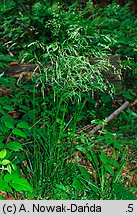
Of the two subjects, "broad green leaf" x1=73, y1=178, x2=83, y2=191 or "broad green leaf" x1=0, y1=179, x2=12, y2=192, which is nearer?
"broad green leaf" x1=0, y1=179, x2=12, y2=192

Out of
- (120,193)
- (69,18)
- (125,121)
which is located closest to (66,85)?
(120,193)

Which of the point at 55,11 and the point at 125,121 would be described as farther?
the point at 55,11

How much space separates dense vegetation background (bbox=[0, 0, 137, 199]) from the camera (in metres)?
2.62

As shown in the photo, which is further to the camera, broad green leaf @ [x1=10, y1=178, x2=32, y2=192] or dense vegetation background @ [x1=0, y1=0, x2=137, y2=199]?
dense vegetation background @ [x1=0, y1=0, x2=137, y2=199]

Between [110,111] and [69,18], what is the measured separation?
1969mm

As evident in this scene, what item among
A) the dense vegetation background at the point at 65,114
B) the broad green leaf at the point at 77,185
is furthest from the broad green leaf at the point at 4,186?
the broad green leaf at the point at 77,185

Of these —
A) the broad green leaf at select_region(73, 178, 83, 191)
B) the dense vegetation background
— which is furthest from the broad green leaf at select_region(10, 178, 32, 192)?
the broad green leaf at select_region(73, 178, 83, 191)

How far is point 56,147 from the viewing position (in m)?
2.68

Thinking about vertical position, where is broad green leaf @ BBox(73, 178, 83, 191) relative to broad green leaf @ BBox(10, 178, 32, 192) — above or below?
below

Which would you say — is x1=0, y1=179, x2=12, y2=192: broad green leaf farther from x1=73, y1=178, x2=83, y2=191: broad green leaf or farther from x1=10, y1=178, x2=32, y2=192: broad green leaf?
x1=73, y1=178, x2=83, y2=191: broad green leaf

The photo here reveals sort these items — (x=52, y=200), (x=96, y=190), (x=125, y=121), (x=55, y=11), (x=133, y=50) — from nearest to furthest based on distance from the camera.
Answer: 1. (x=52, y=200)
2. (x=96, y=190)
3. (x=125, y=121)
4. (x=133, y=50)
5. (x=55, y=11)

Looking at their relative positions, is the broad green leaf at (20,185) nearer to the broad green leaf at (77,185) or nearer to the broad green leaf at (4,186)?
the broad green leaf at (4,186)

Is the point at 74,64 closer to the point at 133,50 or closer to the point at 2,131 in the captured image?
the point at 2,131

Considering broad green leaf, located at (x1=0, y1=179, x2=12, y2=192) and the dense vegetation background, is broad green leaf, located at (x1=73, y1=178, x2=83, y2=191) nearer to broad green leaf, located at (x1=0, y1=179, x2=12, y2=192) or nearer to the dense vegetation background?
the dense vegetation background
